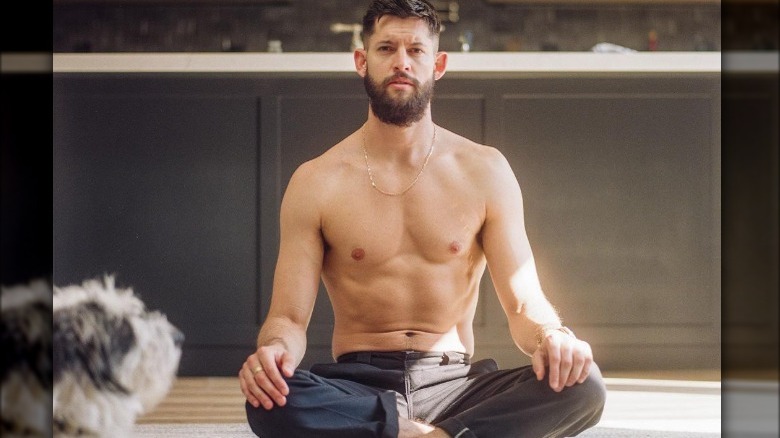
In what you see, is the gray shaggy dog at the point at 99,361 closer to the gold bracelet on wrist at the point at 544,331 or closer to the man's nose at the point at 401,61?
the gold bracelet on wrist at the point at 544,331

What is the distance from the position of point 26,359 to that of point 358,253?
96cm

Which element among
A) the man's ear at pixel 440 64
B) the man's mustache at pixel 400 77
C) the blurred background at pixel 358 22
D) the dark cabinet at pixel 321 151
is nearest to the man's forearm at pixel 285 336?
the man's mustache at pixel 400 77

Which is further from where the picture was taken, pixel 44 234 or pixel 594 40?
pixel 594 40

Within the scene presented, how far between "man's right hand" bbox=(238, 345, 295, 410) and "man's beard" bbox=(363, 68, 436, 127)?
0.53 m

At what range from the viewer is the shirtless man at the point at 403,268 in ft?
4.89

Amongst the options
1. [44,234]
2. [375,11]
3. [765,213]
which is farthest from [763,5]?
[375,11]

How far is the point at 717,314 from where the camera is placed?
3.44 meters

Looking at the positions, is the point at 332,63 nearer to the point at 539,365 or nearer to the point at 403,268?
the point at 403,268

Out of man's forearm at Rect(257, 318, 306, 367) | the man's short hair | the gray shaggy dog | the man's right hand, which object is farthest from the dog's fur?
the man's short hair

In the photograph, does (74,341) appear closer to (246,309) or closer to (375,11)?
(375,11)

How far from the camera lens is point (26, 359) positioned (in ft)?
2.85

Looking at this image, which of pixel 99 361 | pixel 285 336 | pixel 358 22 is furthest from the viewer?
pixel 358 22

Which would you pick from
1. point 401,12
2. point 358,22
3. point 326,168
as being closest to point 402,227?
point 326,168

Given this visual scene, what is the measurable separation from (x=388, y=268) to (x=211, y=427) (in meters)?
0.94
